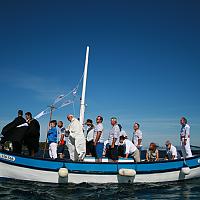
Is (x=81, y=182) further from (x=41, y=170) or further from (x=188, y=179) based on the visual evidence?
(x=188, y=179)

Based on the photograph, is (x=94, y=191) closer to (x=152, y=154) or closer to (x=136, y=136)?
(x=136, y=136)

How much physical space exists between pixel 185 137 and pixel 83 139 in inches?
199

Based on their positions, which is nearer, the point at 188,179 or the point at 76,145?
the point at 76,145

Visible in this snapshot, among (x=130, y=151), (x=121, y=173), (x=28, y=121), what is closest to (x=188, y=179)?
(x=130, y=151)

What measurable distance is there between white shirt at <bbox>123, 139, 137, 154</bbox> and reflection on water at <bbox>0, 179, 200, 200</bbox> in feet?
5.43

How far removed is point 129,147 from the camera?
12.3m

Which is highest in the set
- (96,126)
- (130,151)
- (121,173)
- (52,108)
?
(52,108)

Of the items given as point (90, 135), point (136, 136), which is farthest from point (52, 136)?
point (136, 136)

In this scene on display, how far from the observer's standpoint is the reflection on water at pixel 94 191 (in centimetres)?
912

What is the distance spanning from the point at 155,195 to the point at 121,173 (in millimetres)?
1731

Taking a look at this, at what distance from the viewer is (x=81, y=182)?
35.9 feet

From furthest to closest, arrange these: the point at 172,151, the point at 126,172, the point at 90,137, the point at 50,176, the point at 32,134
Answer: the point at 172,151, the point at 90,137, the point at 32,134, the point at 126,172, the point at 50,176

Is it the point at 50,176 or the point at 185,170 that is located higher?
the point at 185,170

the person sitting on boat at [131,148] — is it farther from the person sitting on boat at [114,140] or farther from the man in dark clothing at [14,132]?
the man in dark clothing at [14,132]
